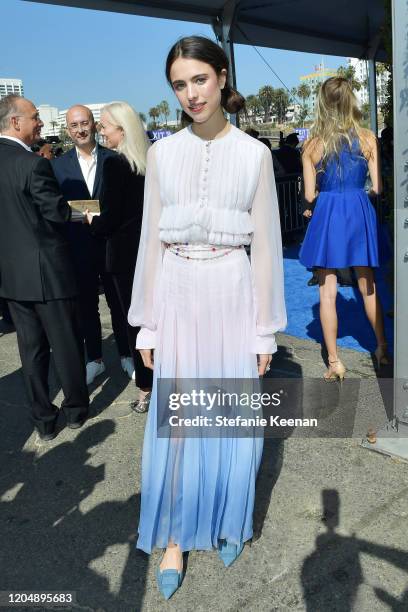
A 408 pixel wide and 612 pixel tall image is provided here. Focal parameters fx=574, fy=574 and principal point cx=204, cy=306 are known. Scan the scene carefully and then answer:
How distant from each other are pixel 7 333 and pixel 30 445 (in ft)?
8.82

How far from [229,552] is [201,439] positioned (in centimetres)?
52

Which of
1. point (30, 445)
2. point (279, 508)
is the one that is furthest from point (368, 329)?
point (30, 445)

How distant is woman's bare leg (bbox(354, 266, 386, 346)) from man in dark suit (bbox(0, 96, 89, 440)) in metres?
1.99

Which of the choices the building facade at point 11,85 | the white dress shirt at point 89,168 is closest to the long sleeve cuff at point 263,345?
the white dress shirt at point 89,168

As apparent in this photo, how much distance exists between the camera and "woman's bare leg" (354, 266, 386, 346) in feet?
13.3

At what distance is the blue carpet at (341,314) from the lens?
4992 mm

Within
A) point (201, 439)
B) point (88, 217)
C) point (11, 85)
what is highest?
point (11, 85)

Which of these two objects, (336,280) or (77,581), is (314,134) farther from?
(77,581)

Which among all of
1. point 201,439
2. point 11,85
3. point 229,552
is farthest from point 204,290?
point 11,85

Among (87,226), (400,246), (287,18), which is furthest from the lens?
(287,18)

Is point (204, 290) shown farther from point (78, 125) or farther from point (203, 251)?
point (78, 125)

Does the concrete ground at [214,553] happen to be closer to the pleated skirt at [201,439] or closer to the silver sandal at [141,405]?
the silver sandal at [141,405]

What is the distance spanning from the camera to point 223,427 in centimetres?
237

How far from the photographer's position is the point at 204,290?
2.21m
